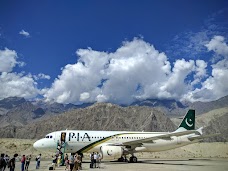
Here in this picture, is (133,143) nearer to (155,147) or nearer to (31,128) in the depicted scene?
(155,147)

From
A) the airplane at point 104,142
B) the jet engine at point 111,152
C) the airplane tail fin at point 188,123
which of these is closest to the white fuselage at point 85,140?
the airplane at point 104,142

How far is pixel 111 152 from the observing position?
29516 mm

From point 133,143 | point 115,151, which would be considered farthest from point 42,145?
point 133,143

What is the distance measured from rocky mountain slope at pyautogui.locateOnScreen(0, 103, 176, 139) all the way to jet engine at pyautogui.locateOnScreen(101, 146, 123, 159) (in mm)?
102861

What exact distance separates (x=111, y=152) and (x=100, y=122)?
112685 mm

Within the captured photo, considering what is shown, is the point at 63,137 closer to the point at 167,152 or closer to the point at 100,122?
the point at 167,152

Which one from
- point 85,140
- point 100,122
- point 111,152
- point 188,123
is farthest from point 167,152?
point 100,122

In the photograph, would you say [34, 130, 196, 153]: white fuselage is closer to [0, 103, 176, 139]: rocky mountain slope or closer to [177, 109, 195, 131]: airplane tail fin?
[177, 109, 195, 131]: airplane tail fin

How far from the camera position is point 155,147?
34.2 m

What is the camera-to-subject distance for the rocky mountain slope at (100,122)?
138000mm

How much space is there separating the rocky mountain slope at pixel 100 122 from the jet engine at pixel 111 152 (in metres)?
103

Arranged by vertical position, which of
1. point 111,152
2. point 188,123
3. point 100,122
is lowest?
point 111,152

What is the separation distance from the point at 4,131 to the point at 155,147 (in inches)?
4963

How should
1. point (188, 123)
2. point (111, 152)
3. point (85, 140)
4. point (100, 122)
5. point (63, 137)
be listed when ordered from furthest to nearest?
point (100, 122) → point (188, 123) → point (85, 140) → point (63, 137) → point (111, 152)
